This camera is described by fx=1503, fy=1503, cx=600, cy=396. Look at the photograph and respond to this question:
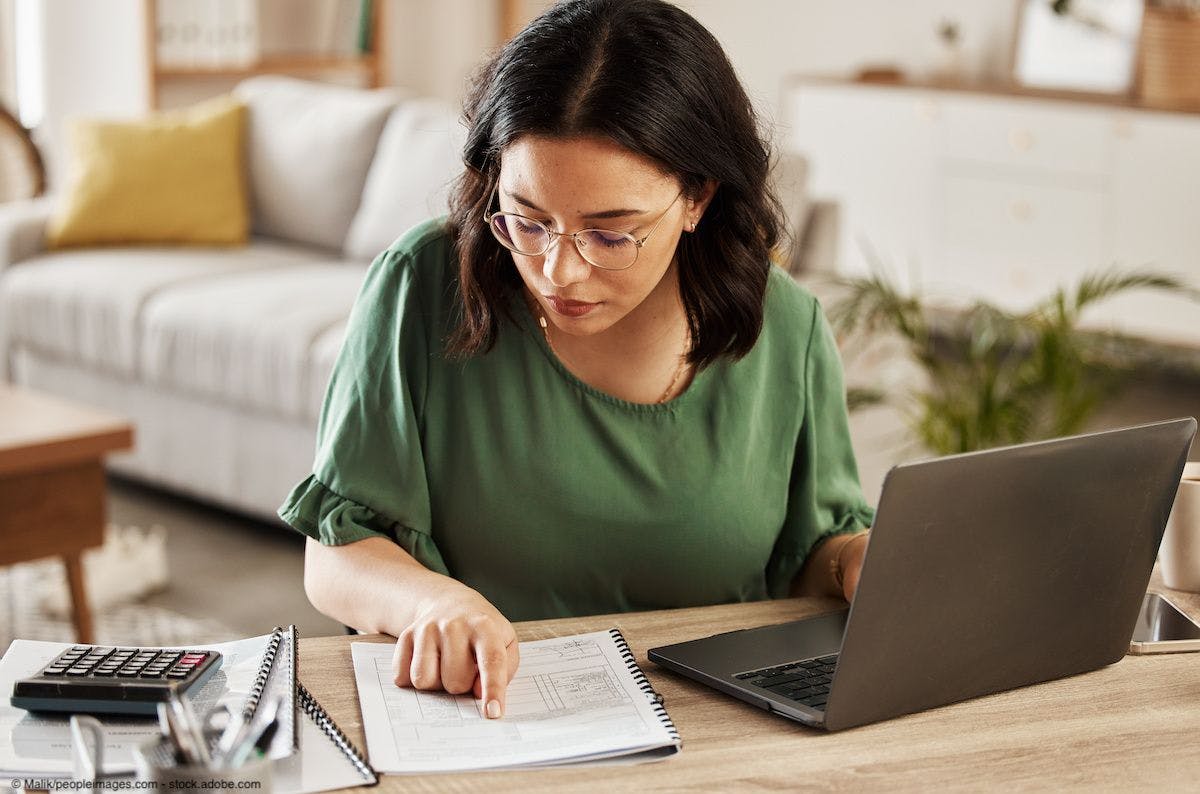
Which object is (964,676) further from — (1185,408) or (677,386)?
(1185,408)

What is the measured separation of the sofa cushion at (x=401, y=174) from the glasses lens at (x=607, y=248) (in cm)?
253

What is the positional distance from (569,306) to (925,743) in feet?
1.57

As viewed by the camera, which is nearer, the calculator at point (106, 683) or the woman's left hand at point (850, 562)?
the calculator at point (106, 683)

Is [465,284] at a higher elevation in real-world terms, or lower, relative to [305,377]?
higher

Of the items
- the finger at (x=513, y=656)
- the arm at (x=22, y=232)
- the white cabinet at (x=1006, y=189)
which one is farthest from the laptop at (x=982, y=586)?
the white cabinet at (x=1006, y=189)

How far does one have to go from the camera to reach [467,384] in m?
1.43

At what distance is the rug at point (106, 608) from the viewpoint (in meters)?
2.85

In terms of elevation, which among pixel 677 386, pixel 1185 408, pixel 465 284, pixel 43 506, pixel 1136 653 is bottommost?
pixel 1185 408

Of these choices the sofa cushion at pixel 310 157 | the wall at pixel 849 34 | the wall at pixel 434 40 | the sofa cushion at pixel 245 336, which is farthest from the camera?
the wall at pixel 434 40

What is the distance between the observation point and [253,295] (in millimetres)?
3572

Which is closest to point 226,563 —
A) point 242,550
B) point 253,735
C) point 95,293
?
point 242,550

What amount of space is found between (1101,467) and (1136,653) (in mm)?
249

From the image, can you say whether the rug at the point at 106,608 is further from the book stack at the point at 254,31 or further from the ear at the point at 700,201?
the book stack at the point at 254,31

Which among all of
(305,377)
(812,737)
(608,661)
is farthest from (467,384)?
(305,377)
